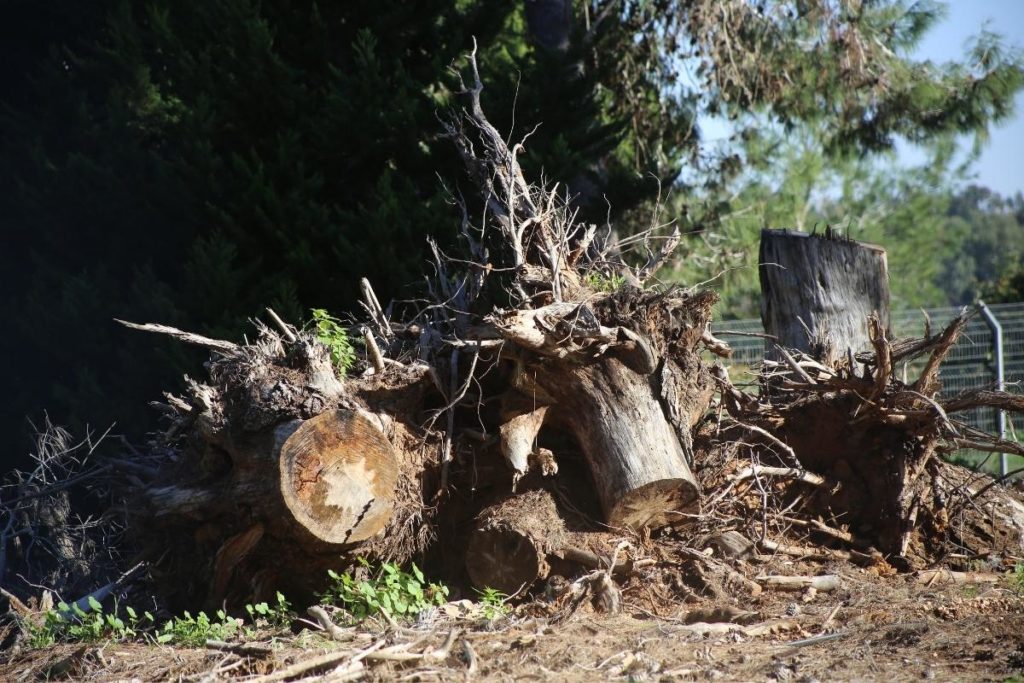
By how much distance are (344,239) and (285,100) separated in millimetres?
1789

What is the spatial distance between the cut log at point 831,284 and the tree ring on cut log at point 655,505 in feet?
5.37

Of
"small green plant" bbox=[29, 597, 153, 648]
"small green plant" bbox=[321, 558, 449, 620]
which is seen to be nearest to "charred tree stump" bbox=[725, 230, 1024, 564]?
"small green plant" bbox=[321, 558, 449, 620]

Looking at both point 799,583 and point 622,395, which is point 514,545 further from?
point 799,583

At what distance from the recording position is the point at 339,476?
5203mm

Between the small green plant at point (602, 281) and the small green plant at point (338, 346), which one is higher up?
the small green plant at point (602, 281)

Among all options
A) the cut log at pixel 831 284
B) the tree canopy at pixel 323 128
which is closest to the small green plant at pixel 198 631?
the cut log at pixel 831 284

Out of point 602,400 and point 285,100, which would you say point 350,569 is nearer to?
point 602,400

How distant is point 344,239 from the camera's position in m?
9.59

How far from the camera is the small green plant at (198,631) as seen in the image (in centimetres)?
495

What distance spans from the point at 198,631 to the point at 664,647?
219 cm

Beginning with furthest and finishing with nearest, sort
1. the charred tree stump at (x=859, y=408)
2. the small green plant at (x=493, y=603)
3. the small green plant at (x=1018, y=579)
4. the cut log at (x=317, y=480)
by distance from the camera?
1. the charred tree stump at (x=859, y=408)
2. the small green plant at (x=1018, y=579)
3. the small green plant at (x=493, y=603)
4. the cut log at (x=317, y=480)

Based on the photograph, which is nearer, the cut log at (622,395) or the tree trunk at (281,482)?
the tree trunk at (281,482)

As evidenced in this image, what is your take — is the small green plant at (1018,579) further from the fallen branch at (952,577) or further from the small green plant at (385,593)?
the small green plant at (385,593)

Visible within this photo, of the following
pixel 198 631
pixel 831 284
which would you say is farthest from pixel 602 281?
pixel 198 631
